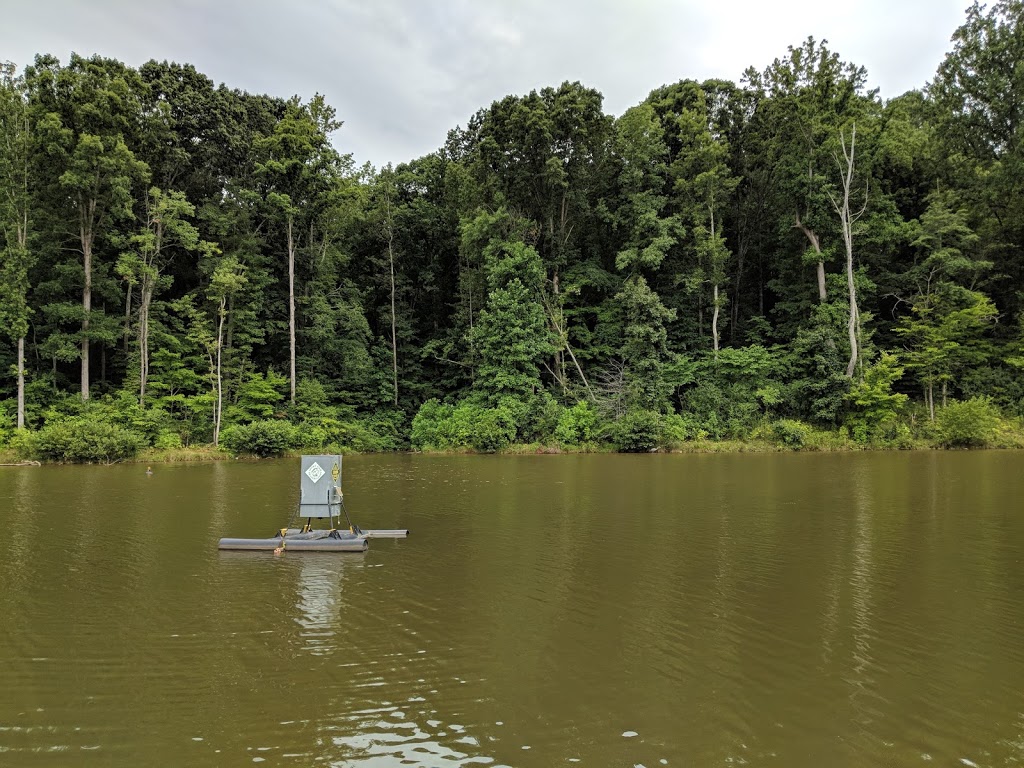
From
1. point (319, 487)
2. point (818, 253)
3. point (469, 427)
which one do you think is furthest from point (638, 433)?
point (319, 487)

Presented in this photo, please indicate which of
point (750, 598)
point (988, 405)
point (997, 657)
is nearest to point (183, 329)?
point (750, 598)

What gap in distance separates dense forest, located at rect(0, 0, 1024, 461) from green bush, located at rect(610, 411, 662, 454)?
171mm

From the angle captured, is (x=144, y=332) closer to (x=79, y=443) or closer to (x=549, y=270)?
(x=79, y=443)

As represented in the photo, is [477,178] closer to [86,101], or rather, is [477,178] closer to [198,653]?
[86,101]

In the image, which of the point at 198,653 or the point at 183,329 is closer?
the point at 198,653

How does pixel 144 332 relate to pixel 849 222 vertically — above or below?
below

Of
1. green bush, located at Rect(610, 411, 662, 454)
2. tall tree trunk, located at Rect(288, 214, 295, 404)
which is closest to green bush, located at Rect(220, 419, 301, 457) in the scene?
tall tree trunk, located at Rect(288, 214, 295, 404)

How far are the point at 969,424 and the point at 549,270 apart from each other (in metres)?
20.9

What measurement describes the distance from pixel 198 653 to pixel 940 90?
38682mm

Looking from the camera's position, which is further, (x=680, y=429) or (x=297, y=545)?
(x=680, y=429)

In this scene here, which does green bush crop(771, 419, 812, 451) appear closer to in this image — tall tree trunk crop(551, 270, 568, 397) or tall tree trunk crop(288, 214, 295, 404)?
tall tree trunk crop(551, 270, 568, 397)

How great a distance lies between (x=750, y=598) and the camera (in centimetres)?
677

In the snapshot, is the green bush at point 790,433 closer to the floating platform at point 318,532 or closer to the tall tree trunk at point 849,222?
the tall tree trunk at point 849,222

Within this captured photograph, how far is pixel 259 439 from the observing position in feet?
85.0
